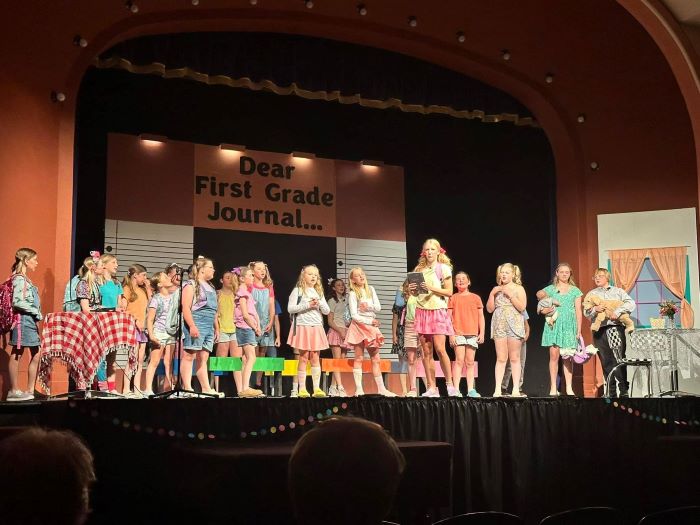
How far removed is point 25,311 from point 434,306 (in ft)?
13.9

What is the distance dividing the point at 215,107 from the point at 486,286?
17.5 ft

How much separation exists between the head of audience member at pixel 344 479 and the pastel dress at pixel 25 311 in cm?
719

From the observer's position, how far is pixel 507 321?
941 centimetres

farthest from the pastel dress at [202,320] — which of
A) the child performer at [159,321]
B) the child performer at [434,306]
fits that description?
the child performer at [434,306]

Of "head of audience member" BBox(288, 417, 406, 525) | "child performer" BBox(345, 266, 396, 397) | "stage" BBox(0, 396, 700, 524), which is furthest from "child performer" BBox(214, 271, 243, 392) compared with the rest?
"head of audience member" BBox(288, 417, 406, 525)

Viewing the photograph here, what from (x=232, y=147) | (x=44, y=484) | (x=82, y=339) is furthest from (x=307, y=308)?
(x=44, y=484)

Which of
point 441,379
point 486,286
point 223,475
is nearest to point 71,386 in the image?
point 223,475

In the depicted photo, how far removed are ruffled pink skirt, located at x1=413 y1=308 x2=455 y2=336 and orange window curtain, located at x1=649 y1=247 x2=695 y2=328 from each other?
462 centimetres

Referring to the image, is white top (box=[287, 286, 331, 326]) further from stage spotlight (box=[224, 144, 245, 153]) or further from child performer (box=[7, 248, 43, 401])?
stage spotlight (box=[224, 144, 245, 153])

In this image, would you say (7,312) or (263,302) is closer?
(7,312)

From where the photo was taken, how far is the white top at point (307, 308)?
9.16 m

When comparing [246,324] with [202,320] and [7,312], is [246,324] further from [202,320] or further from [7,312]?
[7,312]

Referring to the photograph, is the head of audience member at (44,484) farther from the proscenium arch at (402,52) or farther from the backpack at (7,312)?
the proscenium arch at (402,52)

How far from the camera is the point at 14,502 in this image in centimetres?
156
